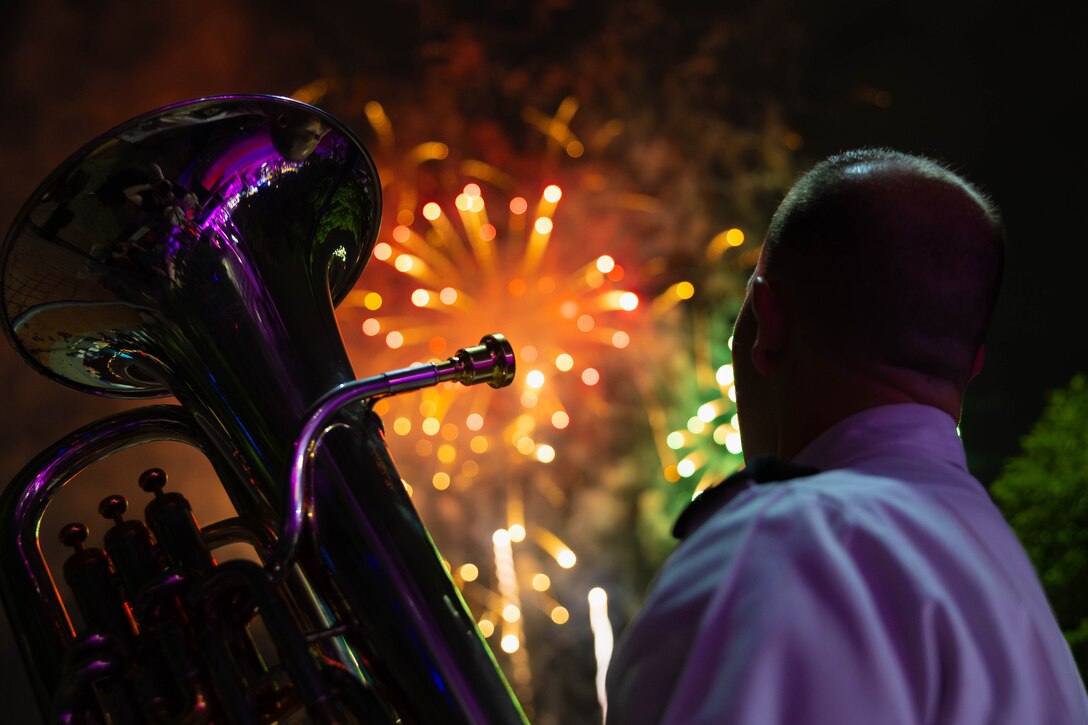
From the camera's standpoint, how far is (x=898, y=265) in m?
0.97

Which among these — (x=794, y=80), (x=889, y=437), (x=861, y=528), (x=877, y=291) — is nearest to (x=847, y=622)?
(x=861, y=528)

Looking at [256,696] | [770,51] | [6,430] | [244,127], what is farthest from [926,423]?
[770,51]

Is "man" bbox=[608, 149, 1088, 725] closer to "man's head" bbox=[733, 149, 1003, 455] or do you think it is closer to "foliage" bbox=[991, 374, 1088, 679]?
"man's head" bbox=[733, 149, 1003, 455]

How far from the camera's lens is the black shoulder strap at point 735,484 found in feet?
2.82

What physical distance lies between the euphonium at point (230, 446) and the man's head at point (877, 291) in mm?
344

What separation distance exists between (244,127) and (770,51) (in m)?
3.58

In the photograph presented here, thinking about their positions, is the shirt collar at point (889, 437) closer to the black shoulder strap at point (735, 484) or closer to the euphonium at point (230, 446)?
the black shoulder strap at point (735, 484)

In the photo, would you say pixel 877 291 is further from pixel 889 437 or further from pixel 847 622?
pixel 847 622

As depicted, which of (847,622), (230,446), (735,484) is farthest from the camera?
(230,446)

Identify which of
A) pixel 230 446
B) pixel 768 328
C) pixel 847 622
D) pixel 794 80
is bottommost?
pixel 847 622

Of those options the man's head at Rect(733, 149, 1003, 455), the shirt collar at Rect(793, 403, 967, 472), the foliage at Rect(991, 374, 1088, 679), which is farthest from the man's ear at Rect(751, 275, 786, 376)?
the foliage at Rect(991, 374, 1088, 679)

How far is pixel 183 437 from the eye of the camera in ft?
4.25

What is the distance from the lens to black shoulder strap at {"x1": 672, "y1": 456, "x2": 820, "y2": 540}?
0.86 metres

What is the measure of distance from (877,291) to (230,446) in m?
0.77
